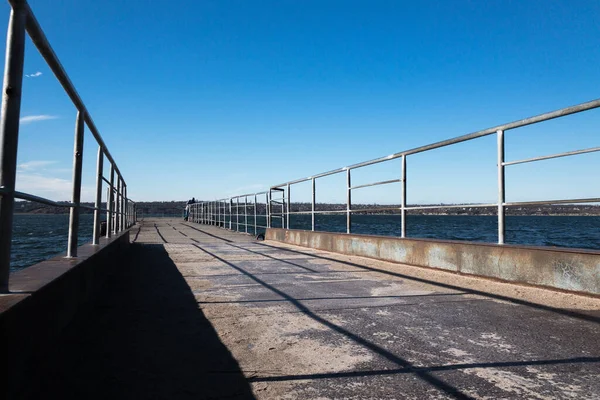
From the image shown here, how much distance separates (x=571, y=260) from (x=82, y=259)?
3817mm

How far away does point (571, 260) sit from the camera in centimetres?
358

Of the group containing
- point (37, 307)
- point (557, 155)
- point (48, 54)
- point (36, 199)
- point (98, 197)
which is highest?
point (48, 54)

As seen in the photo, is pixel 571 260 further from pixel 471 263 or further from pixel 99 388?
pixel 99 388

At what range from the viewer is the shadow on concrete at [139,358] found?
1.88m

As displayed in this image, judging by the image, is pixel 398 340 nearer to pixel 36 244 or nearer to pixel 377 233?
pixel 36 244

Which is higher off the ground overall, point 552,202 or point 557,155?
point 557,155

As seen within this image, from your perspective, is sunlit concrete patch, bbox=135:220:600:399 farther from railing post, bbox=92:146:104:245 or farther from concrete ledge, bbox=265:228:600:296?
railing post, bbox=92:146:104:245

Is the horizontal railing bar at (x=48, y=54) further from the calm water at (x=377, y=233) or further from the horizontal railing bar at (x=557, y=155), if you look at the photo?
the horizontal railing bar at (x=557, y=155)

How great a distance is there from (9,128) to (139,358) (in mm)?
1289

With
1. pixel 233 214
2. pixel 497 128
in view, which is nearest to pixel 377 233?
pixel 233 214

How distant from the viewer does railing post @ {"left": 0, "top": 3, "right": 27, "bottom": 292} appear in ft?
5.80

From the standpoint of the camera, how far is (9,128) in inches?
70.9

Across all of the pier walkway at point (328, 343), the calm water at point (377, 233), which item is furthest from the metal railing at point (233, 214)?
the pier walkway at point (328, 343)

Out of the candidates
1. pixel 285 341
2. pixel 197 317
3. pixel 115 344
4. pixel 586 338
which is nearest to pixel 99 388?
pixel 115 344
